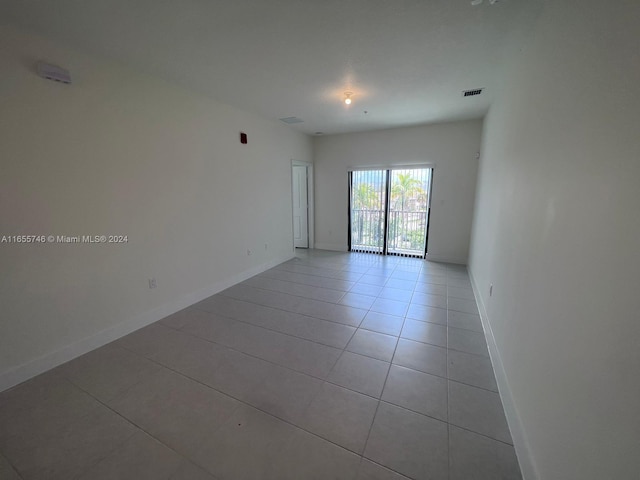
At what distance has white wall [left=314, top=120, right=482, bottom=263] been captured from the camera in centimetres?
473

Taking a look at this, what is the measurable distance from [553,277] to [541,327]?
0.29 metres

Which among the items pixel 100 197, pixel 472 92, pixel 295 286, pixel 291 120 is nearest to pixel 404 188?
pixel 472 92

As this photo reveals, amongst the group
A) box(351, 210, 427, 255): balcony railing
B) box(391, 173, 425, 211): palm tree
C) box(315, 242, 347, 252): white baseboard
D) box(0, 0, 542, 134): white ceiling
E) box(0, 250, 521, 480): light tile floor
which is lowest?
box(0, 250, 521, 480): light tile floor

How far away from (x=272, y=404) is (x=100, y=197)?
2.41m

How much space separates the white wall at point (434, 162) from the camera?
473cm

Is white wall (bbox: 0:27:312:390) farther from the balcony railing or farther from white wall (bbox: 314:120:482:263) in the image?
the balcony railing

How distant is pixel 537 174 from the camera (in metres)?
1.51

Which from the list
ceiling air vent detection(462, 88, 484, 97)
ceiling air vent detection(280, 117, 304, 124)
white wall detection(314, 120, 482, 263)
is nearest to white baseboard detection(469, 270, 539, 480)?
ceiling air vent detection(462, 88, 484, 97)

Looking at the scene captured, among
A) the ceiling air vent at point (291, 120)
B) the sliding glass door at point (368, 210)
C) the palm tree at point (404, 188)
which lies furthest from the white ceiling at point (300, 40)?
the sliding glass door at point (368, 210)

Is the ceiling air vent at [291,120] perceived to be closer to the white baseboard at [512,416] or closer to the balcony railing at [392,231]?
the balcony railing at [392,231]

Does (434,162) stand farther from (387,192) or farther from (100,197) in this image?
(100,197)

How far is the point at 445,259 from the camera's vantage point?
205 inches

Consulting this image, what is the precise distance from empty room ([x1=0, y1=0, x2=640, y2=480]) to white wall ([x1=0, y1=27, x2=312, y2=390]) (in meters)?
0.02

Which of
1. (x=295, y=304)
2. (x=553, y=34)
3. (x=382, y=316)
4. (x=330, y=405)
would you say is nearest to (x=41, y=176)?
(x=295, y=304)
